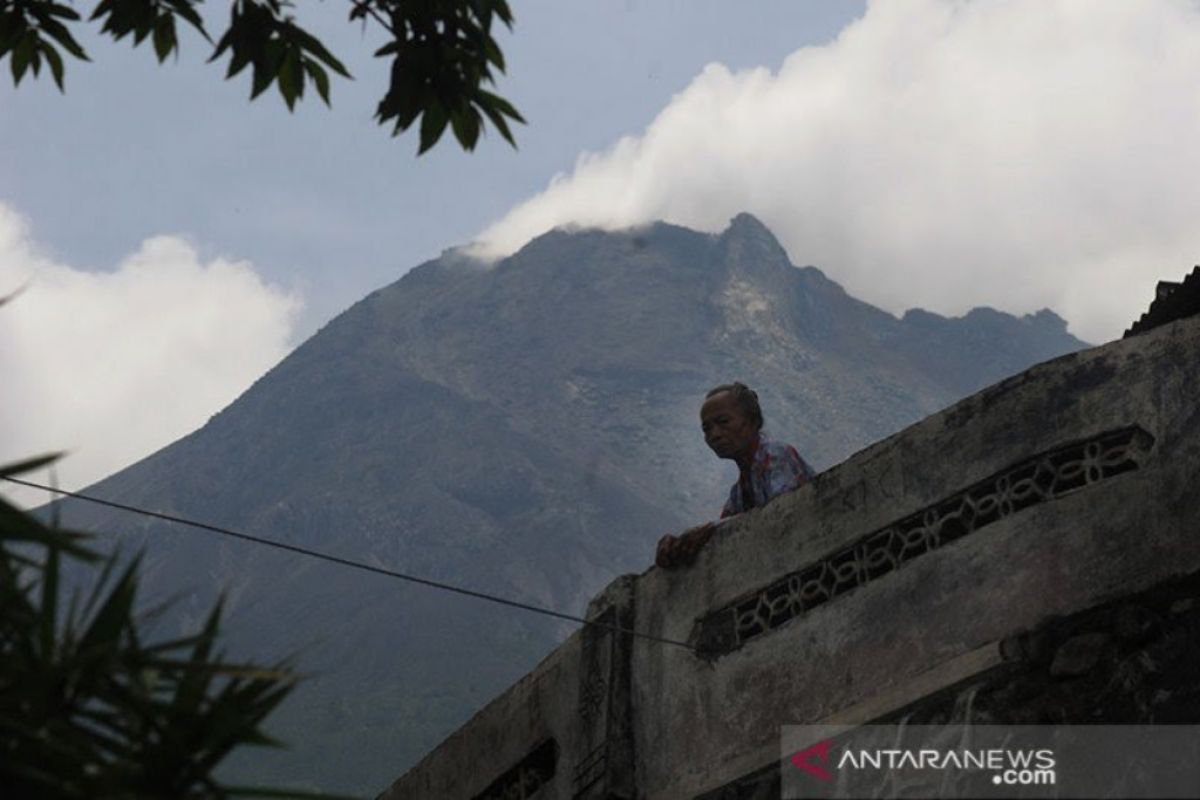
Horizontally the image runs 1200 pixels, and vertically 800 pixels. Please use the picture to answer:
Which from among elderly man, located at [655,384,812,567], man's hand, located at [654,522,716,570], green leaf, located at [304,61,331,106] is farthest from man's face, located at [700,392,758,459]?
green leaf, located at [304,61,331,106]

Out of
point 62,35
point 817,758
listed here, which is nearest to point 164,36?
point 62,35

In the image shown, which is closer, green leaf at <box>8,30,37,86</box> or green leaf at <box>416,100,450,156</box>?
green leaf at <box>416,100,450,156</box>

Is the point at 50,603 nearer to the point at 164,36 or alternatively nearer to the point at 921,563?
the point at 164,36

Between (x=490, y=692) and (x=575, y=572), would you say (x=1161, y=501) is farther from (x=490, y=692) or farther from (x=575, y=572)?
(x=575, y=572)

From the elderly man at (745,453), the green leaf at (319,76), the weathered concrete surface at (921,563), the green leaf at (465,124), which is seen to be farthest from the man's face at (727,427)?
the green leaf at (319,76)

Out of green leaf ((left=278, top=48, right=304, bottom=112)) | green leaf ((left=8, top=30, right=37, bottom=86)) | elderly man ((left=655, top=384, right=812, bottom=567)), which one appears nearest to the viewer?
green leaf ((left=278, top=48, right=304, bottom=112))

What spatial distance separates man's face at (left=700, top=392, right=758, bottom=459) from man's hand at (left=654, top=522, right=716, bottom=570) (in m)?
0.45

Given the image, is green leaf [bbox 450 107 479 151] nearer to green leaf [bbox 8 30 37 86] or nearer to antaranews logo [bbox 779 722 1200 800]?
green leaf [bbox 8 30 37 86]

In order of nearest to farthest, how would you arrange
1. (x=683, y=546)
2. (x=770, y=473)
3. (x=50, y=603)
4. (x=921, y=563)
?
1. (x=50, y=603)
2. (x=921, y=563)
3. (x=683, y=546)
4. (x=770, y=473)

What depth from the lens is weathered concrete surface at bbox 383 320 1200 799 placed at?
25.4 ft

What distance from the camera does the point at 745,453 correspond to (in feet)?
32.7

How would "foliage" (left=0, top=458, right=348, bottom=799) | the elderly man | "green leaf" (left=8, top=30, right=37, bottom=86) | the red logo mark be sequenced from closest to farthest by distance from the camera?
1. "foliage" (left=0, top=458, right=348, bottom=799)
2. "green leaf" (left=8, top=30, right=37, bottom=86)
3. the red logo mark
4. the elderly man

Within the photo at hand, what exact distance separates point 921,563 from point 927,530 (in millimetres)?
152

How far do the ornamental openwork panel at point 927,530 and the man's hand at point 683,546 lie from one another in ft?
1.16
